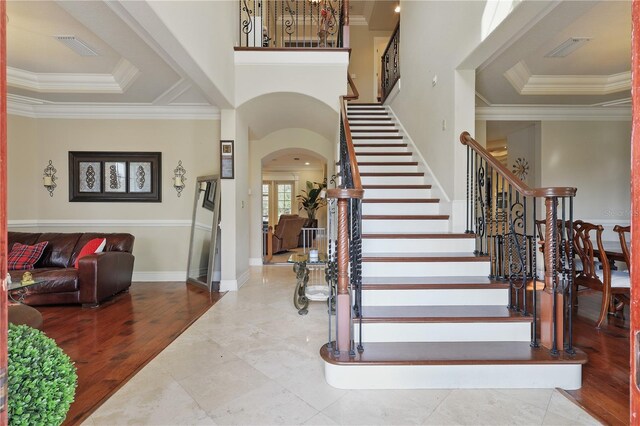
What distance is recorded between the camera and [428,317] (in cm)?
245

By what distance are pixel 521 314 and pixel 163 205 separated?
520cm

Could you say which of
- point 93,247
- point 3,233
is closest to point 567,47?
point 3,233

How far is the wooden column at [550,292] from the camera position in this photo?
2.28m

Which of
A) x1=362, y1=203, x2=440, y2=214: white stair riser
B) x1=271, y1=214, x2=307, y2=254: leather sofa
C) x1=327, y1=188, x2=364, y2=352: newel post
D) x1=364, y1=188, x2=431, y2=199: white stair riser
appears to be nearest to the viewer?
x1=327, y1=188, x2=364, y2=352: newel post

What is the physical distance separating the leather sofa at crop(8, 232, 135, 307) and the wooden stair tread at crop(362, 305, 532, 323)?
10.9 ft

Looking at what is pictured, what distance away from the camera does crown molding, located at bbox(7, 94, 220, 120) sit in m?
5.24

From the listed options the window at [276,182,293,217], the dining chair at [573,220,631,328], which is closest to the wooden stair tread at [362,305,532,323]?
the dining chair at [573,220,631,328]

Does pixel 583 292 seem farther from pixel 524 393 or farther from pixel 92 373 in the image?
pixel 92 373

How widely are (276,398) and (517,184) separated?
2307 mm

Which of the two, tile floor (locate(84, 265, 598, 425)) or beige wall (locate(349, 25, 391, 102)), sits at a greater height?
beige wall (locate(349, 25, 391, 102))

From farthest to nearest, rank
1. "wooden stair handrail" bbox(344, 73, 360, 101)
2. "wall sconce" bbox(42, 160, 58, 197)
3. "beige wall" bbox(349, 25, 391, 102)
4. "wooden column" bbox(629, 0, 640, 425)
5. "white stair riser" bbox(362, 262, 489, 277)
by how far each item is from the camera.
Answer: "beige wall" bbox(349, 25, 391, 102) < "wall sconce" bbox(42, 160, 58, 197) < "wooden stair handrail" bbox(344, 73, 360, 101) < "white stair riser" bbox(362, 262, 489, 277) < "wooden column" bbox(629, 0, 640, 425)

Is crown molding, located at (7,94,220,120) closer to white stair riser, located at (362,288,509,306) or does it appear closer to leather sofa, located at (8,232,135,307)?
leather sofa, located at (8,232,135,307)

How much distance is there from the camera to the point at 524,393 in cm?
208

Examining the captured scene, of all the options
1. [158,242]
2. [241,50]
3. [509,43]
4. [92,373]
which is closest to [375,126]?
[241,50]
